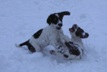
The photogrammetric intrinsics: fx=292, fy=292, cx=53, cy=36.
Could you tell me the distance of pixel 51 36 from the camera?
4.75 meters

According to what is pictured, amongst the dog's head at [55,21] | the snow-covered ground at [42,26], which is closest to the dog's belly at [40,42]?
the snow-covered ground at [42,26]

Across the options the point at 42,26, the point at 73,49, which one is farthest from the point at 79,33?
the point at 42,26

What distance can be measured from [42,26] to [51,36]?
143 cm

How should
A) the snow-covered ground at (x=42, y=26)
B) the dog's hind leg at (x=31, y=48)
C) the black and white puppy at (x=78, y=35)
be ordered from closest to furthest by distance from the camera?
1. the snow-covered ground at (x=42, y=26)
2. the black and white puppy at (x=78, y=35)
3. the dog's hind leg at (x=31, y=48)

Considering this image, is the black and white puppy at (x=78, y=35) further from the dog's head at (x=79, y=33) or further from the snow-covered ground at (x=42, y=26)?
the snow-covered ground at (x=42, y=26)

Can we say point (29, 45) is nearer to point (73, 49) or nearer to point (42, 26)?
point (73, 49)

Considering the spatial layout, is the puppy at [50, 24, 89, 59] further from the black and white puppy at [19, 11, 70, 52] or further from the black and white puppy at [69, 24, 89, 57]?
the black and white puppy at [19, 11, 70, 52]

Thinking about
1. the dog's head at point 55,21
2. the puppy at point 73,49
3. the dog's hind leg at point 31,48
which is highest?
the dog's head at point 55,21

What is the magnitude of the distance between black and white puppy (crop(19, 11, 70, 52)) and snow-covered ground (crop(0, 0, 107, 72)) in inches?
6.7

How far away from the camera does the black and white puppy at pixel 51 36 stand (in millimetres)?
4648

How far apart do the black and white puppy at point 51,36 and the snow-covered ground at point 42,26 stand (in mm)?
171

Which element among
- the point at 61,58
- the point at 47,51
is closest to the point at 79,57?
the point at 61,58

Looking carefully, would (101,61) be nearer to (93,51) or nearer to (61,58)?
(93,51)

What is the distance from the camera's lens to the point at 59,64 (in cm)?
466
